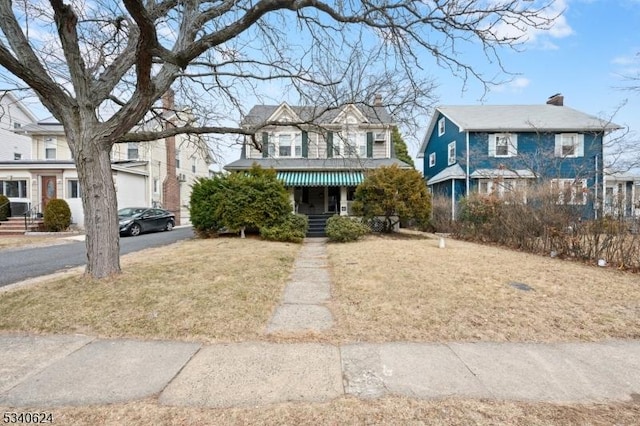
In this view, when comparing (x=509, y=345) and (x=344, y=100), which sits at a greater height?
(x=344, y=100)

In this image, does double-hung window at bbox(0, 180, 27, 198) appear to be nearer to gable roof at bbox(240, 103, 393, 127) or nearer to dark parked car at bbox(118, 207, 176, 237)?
dark parked car at bbox(118, 207, 176, 237)

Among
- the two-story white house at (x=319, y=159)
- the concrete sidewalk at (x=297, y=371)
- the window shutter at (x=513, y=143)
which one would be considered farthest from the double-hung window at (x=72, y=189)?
the window shutter at (x=513, y=143)

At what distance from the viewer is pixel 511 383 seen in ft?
10.3

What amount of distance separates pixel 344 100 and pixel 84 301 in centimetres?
786

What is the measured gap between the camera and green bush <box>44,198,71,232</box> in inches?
723

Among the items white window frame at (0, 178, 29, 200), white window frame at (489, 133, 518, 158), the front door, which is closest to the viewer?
the front door

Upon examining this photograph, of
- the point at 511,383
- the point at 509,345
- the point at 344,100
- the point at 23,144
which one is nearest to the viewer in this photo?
the point at 511,383

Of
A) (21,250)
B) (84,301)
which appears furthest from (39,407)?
(21,250)

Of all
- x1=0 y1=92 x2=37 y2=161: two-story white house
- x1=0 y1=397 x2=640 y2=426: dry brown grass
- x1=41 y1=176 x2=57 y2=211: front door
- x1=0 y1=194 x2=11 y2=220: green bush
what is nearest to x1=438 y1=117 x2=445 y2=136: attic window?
x1=0 y1=397 x2=640 y2=426: dry brown grass

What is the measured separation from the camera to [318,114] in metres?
10.1

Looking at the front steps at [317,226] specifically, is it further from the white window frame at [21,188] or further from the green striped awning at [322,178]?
the white window frame at [21,188]

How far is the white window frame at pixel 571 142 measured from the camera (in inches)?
855

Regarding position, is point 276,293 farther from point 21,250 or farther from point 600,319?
point 21,250

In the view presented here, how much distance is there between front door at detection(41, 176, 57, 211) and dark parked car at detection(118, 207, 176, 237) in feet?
17.0
